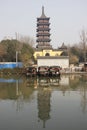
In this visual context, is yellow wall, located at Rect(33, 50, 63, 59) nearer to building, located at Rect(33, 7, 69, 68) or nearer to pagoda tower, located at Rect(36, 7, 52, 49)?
building, located at Rect(33, 7, 69, 68)

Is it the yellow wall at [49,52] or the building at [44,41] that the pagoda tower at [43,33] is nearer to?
the building at [44,41]

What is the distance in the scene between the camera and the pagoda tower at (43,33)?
3808 inches

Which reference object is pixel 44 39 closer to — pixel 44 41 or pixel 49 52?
pixel 44 41

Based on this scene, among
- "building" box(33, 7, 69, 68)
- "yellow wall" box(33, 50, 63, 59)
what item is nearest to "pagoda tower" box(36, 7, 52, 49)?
"building" box(33, 7, 69, 68)

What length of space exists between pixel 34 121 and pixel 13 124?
2.49 ft

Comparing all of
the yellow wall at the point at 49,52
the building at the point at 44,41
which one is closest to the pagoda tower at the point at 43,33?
the building at the point at 44,41

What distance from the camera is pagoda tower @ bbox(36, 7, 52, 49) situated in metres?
96.7

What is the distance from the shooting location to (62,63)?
54.8m

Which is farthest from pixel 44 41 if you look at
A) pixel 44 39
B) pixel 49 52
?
pixel 49 52

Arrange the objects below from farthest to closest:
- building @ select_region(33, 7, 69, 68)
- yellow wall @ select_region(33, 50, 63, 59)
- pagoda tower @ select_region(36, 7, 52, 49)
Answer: pagoda tower @ select_region(36, 7, 52, 49), building @ select_region(33, 7, 69, 68), yellow wall @ select_region(33, 50, 63, 59)

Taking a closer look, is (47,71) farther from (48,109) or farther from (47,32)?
(47,32)

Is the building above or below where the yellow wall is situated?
above

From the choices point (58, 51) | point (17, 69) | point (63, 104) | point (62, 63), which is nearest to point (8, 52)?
point (62, 63)

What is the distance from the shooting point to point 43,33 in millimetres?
98500
